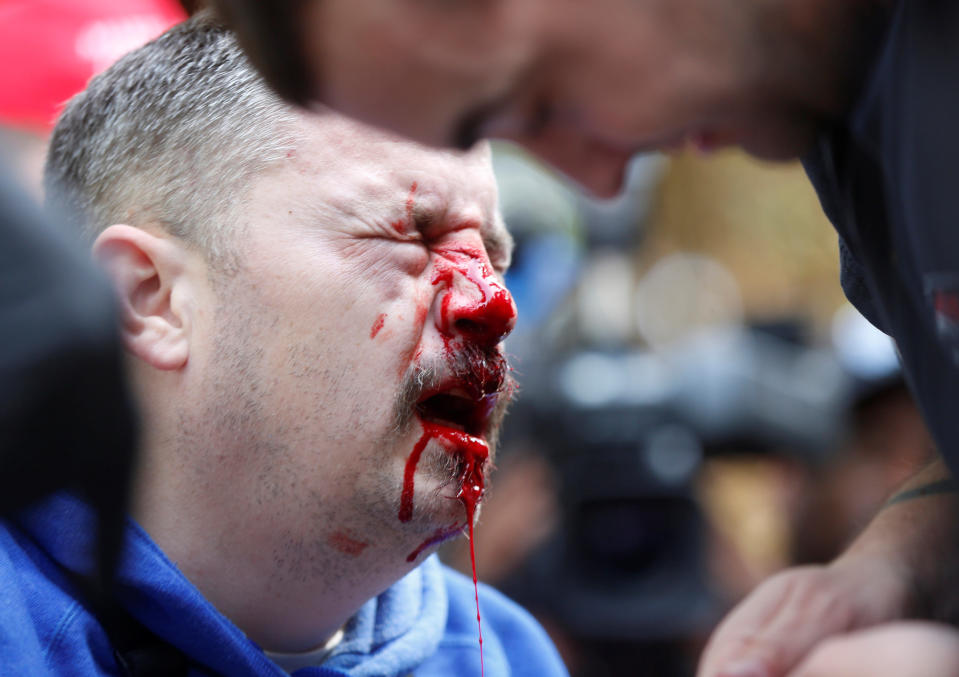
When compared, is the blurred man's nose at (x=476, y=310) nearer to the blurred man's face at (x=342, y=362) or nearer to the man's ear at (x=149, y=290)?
the blurred man's face at (x=342, y=362)

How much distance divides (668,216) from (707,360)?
2.39m

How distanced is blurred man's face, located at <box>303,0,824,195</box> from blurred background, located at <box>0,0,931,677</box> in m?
0.41

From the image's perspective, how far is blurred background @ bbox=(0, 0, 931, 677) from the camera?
234 cm

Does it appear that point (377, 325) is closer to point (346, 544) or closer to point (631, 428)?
point (346, 544)

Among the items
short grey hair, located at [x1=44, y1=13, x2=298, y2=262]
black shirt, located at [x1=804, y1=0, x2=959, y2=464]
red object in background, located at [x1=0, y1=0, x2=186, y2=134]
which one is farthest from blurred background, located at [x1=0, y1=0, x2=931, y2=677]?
black shirt, located at [x1=804, y1=0, x2=959, y2=464]

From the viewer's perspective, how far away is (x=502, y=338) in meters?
1.34

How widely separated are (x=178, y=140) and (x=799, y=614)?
1047 millimetres

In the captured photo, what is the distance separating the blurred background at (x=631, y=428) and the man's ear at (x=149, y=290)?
18cm

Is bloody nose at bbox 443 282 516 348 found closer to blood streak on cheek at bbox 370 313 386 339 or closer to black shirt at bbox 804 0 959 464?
blood streak on cheek at bbox 370 313 386 339

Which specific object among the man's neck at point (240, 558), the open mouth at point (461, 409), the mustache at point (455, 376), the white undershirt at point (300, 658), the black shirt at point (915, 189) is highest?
the black shirt at point (915, 189)

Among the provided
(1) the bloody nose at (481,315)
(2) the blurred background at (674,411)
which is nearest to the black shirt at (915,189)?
(2) the blurred background at (674,411)

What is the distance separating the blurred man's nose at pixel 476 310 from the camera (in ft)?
4.27

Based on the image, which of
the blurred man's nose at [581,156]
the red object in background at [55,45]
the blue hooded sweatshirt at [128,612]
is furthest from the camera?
the red object in background at [55,45]

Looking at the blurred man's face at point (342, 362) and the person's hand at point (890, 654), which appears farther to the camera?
the blurred man's face at point (342, 362)
